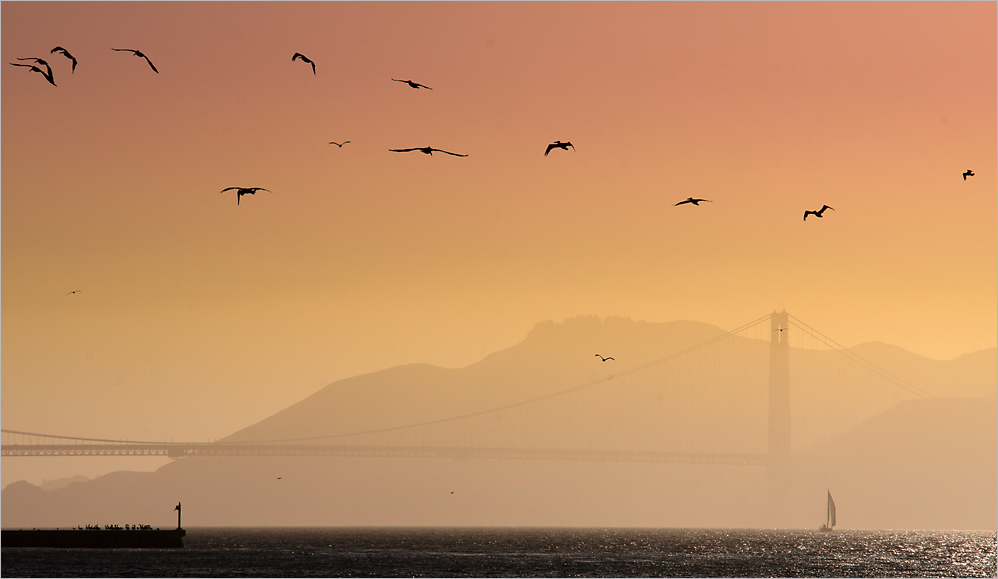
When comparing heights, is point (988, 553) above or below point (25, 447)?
below

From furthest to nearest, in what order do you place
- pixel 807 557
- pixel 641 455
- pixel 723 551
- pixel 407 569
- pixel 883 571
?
1. pixel 641 455
2. pixel 723 551
3. pixel 807 557
4. pixel 883 571
5. pixel 407 569

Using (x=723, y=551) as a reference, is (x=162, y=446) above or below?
above

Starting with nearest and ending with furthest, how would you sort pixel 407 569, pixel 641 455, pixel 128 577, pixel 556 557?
1. pixel 128 577
2. pixel 407 569
3. pixel 556 557
4. pixel 641 455

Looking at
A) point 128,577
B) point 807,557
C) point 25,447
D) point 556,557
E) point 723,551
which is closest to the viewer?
point 128,577

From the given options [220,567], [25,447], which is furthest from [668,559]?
[25,447]

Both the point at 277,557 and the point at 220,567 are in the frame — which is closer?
the point at 220,567

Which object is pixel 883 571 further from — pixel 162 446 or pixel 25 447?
pixel 25 447

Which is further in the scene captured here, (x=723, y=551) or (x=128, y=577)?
(x=723, y=551)

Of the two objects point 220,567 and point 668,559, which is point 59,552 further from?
point 668,559

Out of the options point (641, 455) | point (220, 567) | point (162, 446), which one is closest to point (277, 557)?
point (220, 567)

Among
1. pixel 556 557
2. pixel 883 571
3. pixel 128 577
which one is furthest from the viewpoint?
pixel 556 557
